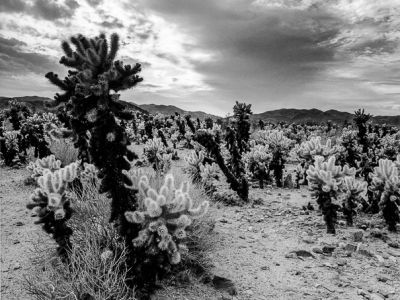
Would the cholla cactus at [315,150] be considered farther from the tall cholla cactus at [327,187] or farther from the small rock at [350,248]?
the small rock at [350,248]

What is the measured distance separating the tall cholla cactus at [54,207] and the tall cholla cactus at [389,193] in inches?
198

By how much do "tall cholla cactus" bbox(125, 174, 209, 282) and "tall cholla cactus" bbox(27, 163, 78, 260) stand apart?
901mm

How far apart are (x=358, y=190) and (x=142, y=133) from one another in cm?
1698

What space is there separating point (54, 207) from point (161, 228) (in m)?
1.35

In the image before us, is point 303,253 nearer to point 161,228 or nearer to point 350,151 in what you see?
point 161,228

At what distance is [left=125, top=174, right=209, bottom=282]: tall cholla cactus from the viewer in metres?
3.48

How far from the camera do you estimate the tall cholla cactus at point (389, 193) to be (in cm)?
554

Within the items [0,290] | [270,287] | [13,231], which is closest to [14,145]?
[13,231]

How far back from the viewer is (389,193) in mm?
5574

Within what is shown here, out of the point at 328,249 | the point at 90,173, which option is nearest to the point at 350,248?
the point at 328,249

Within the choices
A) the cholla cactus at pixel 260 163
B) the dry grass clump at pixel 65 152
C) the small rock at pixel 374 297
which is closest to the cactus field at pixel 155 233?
the small rock at pixel 374 297

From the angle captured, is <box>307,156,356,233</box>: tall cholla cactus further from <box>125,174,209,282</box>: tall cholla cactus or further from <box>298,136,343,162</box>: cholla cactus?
<box>125,174,209,282</box>: tall cholla cactus

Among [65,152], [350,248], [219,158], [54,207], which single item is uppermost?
[219,158]

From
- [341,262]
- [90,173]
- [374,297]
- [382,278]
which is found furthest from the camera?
[90,173]
